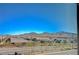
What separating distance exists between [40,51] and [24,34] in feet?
0.86

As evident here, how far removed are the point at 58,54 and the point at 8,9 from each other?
77 cm

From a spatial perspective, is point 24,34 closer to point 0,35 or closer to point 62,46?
point 0,35

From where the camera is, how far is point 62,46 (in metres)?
1.60

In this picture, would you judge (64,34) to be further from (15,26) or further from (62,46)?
(15,26)

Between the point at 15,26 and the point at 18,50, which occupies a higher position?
the point at 15,26

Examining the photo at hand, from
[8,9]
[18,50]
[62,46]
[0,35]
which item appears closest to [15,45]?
[18,50]

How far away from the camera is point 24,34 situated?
1606 millimetres

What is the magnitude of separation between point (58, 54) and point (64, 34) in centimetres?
23

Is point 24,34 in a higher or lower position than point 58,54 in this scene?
higher

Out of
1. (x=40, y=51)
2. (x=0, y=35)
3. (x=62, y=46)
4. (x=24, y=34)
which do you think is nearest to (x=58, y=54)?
(x=62, y=46)

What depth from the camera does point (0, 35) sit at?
160cm
